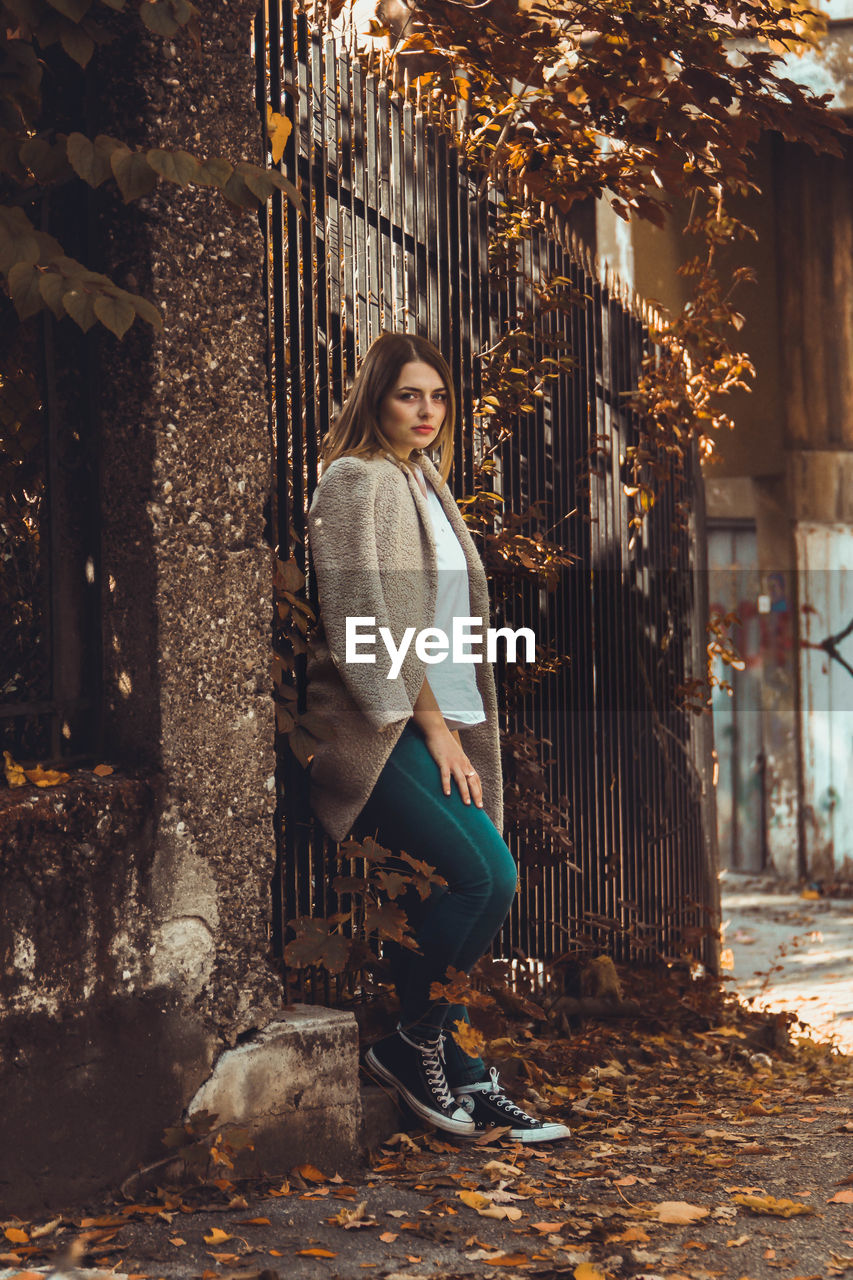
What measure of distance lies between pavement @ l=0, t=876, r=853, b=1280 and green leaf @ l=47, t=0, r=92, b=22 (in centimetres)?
247

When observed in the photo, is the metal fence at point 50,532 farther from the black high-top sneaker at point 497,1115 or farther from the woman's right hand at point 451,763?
the black high-top sneaker at point 497,1115

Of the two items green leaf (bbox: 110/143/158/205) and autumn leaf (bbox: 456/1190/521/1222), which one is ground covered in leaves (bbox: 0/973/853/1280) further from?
green leaf (bbox: 110/143/158/205)

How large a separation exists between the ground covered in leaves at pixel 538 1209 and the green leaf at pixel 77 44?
2.42 meters

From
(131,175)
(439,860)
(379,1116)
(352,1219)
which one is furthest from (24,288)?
(379,1116)

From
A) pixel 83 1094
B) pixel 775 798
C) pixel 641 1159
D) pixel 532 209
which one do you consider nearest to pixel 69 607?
pixel 83 1094

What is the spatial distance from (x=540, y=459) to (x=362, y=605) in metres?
2.10

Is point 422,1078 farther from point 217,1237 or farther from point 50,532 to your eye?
point 50,532

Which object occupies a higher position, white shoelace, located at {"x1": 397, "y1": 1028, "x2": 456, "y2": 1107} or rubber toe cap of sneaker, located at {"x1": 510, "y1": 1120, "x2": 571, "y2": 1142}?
white shoelace, located at {"x1": 397, "y1": 1028, "x2": 456, "y2": 1107}

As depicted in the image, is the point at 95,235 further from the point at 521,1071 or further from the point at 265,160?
the point at 521,1071

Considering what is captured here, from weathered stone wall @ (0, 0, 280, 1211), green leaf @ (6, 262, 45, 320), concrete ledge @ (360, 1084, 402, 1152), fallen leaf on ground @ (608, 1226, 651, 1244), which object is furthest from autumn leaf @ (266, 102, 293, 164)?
fallen leaf on ground @ (608, 1226, 651, 1244)

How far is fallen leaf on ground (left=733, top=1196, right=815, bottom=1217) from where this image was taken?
3.00 m

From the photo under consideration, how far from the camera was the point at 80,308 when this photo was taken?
2.75m

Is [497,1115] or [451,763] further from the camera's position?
[497,1115]

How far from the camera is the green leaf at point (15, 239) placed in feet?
9.00
